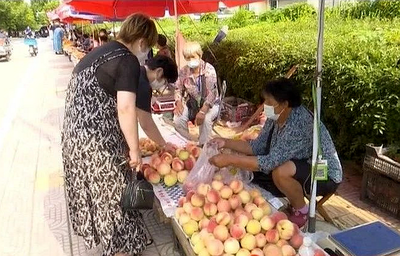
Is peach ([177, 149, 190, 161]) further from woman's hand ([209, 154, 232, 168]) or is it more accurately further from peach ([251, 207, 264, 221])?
peach ([251, 207, 264, 221])

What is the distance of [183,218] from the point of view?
212 centimetres

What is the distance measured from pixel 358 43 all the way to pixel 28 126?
5.34 m

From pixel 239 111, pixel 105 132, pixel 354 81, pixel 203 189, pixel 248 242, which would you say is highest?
pixel 354 81

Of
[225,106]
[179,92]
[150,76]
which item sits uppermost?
[150,76]

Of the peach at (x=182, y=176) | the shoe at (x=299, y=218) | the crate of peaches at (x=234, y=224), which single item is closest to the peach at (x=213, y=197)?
the crate of peaches at (x=234, y=224)

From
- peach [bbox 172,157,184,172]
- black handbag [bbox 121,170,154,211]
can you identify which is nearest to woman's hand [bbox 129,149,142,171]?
black handbag [bbox 121,170,154,211]

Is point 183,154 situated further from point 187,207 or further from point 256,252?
point 256,252

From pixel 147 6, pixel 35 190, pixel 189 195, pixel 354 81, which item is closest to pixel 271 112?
pixel 189 195

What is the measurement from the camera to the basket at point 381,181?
290 cm

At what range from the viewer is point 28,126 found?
637 centimetres

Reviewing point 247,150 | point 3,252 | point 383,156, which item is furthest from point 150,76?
point 383,156

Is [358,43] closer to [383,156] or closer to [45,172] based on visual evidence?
[383,156]

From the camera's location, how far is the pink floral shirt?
4.01 m

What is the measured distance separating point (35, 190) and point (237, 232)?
9.11 feet
